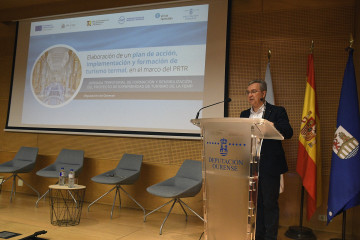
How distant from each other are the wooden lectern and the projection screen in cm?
240

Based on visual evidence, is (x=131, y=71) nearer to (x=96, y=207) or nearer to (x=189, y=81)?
(x=189, y=81)

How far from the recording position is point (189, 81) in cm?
521

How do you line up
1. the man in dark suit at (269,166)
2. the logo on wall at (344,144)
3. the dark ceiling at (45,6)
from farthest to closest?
the dark ceiling at (45,6) → the logo on wall at (344,144) → the man in dark suit at (269,166)

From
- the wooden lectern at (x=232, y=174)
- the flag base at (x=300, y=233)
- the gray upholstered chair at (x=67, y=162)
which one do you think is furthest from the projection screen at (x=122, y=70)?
the wooden lectern at (x=232, y=174)

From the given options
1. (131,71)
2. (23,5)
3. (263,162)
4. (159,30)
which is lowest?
(263,162)

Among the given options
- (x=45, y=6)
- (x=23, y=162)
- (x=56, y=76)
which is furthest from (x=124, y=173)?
(x=45, y=6)

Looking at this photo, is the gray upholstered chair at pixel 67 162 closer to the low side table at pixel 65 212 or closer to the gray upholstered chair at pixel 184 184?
the low side table at pixel 65 212

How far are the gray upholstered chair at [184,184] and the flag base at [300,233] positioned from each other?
110cm

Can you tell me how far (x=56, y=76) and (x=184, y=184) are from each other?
3111 mm

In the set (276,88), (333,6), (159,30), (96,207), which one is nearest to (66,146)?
(96,207)

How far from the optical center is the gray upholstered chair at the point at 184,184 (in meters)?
4.25

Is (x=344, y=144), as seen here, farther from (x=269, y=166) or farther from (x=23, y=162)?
(x=23, y=162)

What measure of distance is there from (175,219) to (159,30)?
2812mm

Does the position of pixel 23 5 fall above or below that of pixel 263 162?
above
